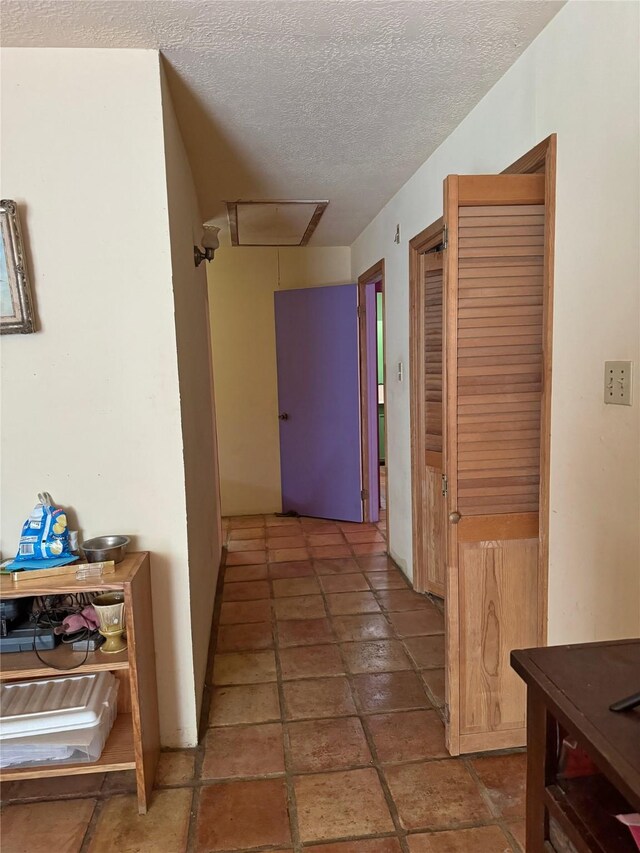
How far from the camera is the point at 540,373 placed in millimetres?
1791

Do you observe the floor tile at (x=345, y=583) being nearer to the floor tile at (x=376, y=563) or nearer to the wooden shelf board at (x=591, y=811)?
the floor tile at (x=376, y=563)

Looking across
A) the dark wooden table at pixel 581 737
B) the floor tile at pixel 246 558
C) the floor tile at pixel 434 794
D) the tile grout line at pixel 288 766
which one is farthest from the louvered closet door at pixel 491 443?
the floor tile at pixel 246 558

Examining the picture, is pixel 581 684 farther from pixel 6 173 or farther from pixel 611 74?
pixel 6 173

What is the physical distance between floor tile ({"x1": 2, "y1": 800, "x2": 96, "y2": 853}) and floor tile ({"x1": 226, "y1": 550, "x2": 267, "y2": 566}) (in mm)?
2051

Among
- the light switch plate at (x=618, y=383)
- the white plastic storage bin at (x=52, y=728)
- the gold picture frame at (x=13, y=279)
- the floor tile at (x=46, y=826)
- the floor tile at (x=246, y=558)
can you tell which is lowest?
the floor tile at (x=246, y=558)

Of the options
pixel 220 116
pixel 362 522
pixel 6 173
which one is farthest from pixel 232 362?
pixel 6 173

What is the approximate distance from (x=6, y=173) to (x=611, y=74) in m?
1.69

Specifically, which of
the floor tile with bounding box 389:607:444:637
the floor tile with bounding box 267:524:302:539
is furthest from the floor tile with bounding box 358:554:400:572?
the floor tile with bounding box 267:524:302:539

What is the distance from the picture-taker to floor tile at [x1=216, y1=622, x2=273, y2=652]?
8.70ft

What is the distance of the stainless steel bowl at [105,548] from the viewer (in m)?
1.69

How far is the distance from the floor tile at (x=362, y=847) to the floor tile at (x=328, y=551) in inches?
89.0

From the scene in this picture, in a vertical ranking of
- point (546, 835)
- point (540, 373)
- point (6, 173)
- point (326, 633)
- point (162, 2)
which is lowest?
point (326, 633)

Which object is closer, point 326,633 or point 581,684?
point 581,684

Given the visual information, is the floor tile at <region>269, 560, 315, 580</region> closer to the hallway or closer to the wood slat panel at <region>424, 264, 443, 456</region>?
the hallway
